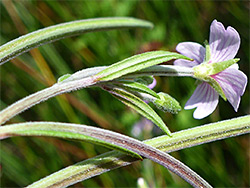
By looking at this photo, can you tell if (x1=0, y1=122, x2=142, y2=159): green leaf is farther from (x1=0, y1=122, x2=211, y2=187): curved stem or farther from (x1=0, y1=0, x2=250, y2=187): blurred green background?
(x1=0, y1=0, x2=250, y2=187): blurred green background

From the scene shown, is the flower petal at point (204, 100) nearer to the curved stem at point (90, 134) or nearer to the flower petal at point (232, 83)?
the flower petal at point (232, 83)

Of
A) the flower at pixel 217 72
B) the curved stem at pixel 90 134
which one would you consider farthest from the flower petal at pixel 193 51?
the curved stem at pixel 90 134

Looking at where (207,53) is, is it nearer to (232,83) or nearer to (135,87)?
(232,83)

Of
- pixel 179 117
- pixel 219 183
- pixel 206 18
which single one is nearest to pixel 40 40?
pixel 179 117

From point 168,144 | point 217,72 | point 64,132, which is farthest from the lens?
point 217,72

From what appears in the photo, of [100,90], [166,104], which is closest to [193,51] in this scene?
[166,104]

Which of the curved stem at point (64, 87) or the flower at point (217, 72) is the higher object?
the flower at point (217, 72)
